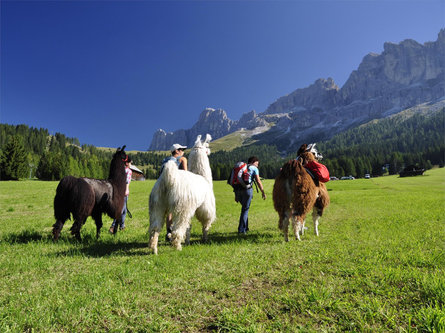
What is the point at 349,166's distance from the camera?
9181 cm

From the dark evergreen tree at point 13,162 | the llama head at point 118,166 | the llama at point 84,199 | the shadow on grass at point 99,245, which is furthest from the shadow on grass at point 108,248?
the dark evergreen tree at point 13,162

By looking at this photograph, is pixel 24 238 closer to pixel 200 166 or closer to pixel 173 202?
pixel 173 202

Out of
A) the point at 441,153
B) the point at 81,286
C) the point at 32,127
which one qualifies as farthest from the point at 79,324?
the point at 32,127

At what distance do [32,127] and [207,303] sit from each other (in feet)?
588

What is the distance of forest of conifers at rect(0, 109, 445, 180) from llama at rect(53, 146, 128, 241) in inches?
2942

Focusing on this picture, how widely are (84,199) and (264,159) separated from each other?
192584mm

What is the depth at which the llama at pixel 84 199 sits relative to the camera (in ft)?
19.2

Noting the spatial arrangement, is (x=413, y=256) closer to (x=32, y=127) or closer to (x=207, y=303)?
(x=207, y=303)

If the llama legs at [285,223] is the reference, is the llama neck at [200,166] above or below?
above

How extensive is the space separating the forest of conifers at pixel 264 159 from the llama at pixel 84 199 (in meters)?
74.7

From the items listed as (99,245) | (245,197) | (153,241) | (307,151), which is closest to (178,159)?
(153,241)

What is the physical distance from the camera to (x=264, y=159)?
193750mm

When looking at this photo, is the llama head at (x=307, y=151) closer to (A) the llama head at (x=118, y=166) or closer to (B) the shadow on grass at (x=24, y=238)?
(A) the llama head at (x=118, y=166)

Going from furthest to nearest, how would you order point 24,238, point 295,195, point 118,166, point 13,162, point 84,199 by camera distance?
point 13,162
point 118,166
point 24,238
point 84,199
point 295,195
